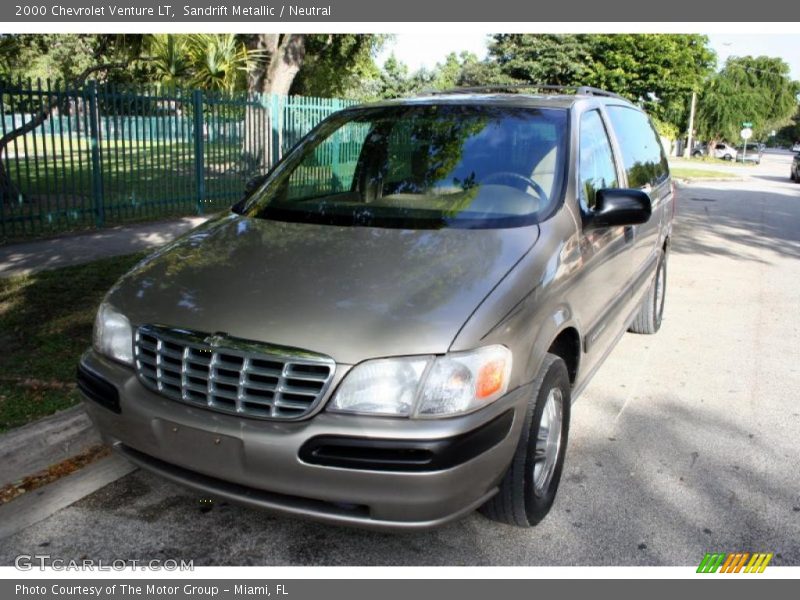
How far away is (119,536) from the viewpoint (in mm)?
3090

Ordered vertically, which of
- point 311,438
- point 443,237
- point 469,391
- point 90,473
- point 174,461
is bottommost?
point 90,473

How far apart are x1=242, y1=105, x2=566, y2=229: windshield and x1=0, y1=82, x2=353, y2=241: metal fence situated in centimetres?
621

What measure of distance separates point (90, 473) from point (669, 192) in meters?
5.24

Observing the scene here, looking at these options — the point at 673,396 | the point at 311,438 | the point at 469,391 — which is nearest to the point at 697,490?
the point at 673,396

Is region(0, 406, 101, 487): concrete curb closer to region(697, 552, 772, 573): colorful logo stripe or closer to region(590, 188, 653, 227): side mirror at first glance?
region(590, 188, 653, 227): side mirror

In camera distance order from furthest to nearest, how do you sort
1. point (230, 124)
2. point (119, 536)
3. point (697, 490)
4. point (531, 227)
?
1. point (230, 124)
2. point (697, 490)
3. point (531, 227)
4. point (119, 536)

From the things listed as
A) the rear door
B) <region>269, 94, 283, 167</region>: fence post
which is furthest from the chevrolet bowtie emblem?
<region>269, 94, 283, 167</region>: fence post

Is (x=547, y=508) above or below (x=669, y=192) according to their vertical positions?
Result: below

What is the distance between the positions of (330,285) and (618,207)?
160 centimetres

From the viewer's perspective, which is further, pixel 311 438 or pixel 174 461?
pixel 174 461

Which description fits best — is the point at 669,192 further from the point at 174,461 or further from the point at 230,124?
the point at 230,124

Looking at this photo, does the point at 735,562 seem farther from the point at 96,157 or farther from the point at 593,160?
the point at 96,157

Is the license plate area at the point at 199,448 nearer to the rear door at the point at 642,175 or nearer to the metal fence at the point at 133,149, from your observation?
the rear door at the point at 642,175

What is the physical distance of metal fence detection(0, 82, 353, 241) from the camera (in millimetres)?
9781
